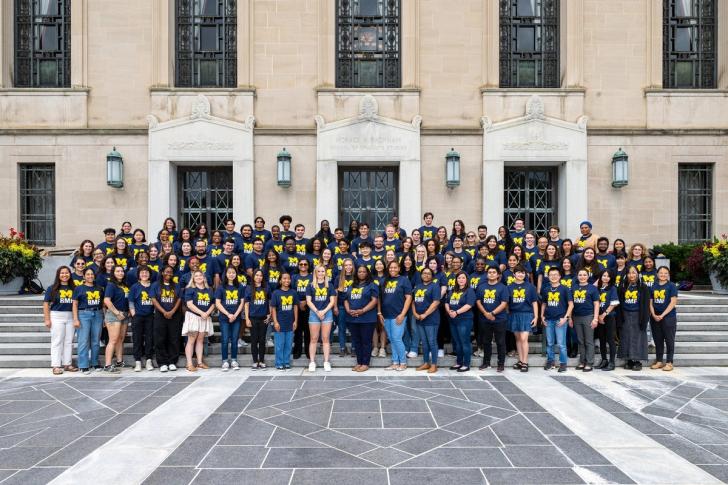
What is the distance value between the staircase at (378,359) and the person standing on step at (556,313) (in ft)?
1.49

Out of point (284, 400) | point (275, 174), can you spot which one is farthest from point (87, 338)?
point (275, 174)

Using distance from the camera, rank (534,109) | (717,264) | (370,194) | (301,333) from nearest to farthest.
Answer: (301,333)
(717,264)
(534,109)
(370,194)

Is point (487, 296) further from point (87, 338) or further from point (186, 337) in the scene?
point (87, 338)

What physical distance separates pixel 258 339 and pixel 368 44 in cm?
928

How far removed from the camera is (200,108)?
13.7 meters

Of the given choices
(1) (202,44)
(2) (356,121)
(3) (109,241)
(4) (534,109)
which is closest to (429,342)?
(3) (109,241)

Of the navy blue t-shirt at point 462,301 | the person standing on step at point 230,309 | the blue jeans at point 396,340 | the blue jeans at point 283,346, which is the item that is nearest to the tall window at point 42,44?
the person standing on step at point 230,309

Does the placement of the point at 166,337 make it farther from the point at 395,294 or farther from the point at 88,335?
the point at 395,294

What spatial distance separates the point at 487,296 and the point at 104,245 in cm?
747

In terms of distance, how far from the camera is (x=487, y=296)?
8.80 metres

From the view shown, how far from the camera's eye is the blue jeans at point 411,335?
918cm

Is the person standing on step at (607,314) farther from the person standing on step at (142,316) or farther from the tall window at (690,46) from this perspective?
the tall window at (690,46)

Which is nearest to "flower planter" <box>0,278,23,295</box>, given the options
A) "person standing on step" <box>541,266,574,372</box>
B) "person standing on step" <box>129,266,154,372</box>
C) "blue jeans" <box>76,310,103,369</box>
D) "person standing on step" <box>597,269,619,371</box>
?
"blue jeans" <box>76,310,103,369</box>

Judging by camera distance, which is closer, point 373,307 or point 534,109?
point 373,307
